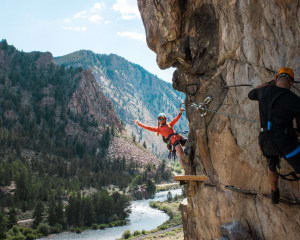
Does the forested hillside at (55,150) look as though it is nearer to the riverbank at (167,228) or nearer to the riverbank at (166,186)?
the riverbank at (166,186)

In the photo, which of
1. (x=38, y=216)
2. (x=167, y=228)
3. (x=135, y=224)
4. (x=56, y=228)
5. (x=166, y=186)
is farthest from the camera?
(x=166, y=186)

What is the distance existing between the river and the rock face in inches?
1445

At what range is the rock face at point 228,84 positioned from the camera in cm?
547

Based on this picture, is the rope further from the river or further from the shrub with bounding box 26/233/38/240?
the shrub with bounding box 26/233/38/240

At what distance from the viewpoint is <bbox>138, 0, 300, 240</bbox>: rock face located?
5469 millimetres

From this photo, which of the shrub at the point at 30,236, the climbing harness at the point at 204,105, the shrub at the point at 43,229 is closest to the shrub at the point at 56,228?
the shrub at the point at 43,229

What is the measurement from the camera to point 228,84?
276 inches

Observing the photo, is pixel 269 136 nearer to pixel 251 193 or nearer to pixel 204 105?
pixel 251 193

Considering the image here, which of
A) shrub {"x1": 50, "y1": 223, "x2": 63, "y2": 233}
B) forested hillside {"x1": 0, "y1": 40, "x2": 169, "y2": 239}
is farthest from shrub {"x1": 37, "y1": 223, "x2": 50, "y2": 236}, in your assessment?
shrub {"x1": 50, "y1": 223, "x2": 63, "y2": 233}

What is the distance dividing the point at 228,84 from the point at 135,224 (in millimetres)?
48208

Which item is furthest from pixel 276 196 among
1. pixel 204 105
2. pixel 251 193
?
pixel 204 105

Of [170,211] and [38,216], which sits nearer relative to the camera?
[38,216]

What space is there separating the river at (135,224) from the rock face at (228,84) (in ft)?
120

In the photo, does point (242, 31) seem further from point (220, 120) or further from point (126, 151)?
point (126, 151)
